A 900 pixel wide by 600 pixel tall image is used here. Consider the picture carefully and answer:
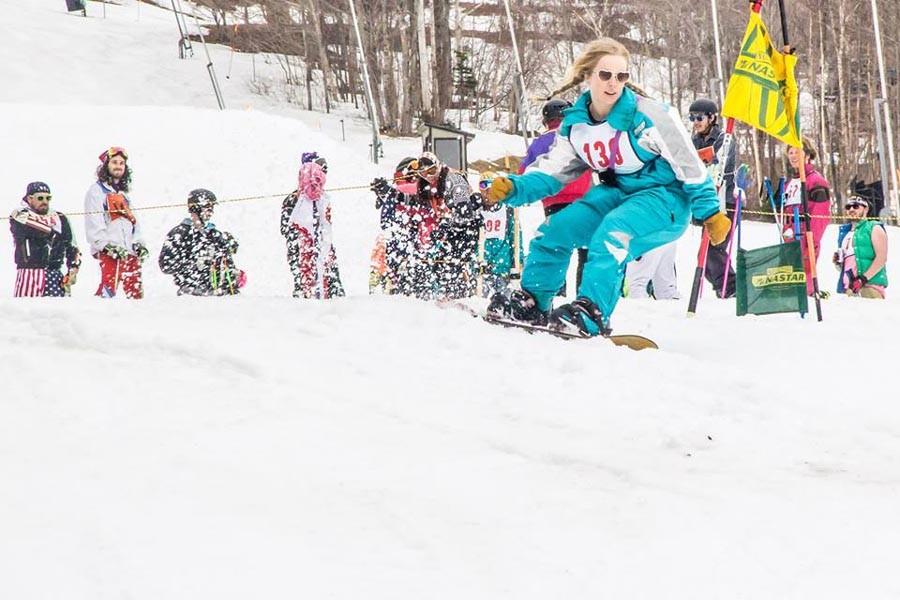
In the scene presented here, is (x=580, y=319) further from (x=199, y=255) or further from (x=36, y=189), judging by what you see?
(x=36, y=189)

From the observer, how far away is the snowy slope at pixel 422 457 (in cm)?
220

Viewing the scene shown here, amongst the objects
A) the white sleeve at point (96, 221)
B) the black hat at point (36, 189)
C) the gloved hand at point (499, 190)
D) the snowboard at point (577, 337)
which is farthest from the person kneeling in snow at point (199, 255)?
the snowboard at point (577, 337)

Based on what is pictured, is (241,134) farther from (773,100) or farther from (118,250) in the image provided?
(773,100)

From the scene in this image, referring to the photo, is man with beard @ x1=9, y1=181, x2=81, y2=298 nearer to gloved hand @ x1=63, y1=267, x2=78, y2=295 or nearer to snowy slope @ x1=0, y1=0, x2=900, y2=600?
gloved hand @ x1=63, y1=267, x2=78, y2=295

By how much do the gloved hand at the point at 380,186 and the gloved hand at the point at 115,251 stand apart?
2688mm

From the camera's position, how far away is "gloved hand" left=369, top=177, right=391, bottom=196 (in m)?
7.25

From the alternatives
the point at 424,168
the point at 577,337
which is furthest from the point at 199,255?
the point at 577,337

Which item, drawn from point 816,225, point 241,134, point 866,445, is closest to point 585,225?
point 866,445

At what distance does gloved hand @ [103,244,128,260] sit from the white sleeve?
41mm

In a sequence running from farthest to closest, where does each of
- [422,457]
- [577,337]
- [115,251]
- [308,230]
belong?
[308,230]
[115,251]
[577,337]
[422,457]

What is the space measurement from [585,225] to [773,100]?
210cm

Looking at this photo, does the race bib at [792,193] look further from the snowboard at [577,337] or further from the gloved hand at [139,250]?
the gloved hand at [139,250]

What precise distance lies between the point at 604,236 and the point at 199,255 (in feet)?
15.1

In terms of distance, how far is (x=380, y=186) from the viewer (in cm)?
732
